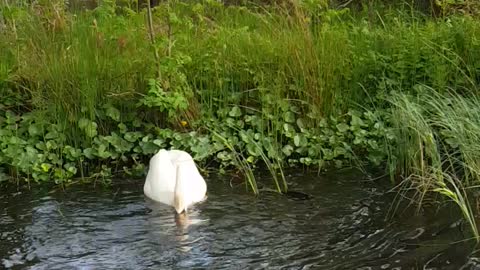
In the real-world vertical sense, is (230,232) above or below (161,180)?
below

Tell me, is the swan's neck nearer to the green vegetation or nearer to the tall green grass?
the green vegetation

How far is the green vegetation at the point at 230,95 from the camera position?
655 cm

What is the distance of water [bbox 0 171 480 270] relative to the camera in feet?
15.6

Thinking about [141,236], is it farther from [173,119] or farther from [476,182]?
[476,182]

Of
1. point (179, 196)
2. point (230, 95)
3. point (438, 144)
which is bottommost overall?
point (179, 196)

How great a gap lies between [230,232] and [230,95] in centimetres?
223

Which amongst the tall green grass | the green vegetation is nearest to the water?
the tall green grass

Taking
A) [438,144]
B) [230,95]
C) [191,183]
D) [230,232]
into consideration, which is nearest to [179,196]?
[191,183]

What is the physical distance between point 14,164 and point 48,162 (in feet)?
1.03

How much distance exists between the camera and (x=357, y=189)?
6094mm

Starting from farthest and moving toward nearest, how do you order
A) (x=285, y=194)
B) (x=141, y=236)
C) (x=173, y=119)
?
1. (x=173, y=119)
2. (x=285, y=194)
3. (x=141, y=236)

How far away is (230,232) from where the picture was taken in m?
5.20

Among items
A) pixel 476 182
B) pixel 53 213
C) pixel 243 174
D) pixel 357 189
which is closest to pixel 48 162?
pixel 53 213

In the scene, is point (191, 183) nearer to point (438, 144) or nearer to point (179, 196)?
point (179, 196)
